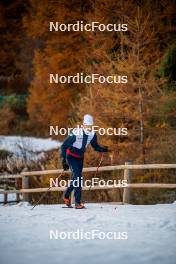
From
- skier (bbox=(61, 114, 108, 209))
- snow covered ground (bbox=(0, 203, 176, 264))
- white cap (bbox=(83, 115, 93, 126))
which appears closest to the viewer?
snow covered ground (bbox=(0, 203, 176, 264))

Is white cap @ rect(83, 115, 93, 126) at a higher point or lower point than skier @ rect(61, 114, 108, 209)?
higher

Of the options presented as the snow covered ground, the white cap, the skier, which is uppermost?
the white cap

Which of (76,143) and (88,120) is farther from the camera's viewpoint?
(76,143)

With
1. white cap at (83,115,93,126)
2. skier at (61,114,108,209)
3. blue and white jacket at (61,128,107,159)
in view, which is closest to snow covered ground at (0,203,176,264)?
skier at (61,114,108,209)

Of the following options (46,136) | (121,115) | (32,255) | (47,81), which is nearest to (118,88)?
(121,115)

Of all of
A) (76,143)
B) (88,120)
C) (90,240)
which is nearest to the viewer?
(90,240)

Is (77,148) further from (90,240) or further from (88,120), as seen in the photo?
(90,240)

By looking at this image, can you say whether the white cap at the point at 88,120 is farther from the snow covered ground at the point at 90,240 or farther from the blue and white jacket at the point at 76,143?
the snow covered ground at the point at 90,240

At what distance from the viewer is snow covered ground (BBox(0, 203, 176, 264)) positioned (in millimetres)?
6016

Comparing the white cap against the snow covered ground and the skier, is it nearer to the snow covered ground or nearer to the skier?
the skier

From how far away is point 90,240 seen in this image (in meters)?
6.94

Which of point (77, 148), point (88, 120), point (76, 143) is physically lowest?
point (77, 148)

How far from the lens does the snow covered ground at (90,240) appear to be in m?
6.02

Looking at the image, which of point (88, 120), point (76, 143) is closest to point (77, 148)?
point (76, 143)
